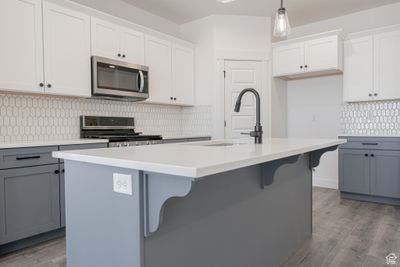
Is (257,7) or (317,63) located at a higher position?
(257,7)

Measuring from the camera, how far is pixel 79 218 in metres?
1.35

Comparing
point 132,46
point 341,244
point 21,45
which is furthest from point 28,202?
point 341,244

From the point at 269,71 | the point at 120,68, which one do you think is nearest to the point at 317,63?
the point at 269,71

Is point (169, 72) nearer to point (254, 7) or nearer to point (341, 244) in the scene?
point (254, 7)

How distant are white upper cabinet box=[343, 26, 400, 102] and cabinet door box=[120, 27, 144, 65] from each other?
114 inches

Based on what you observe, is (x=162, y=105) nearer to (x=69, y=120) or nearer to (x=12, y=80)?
(x=69, y=120)

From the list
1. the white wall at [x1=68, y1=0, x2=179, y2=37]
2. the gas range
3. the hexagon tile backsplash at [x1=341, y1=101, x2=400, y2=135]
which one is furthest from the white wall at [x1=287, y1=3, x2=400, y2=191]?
the gas range

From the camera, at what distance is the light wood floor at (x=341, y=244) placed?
2.20 metres

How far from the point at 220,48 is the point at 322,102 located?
189 centimetres

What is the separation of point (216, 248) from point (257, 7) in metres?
3.62

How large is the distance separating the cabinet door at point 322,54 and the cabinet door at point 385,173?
1.34m

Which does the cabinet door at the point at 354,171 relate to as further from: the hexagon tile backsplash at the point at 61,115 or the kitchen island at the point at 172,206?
the kitchen island at the point at 172,206

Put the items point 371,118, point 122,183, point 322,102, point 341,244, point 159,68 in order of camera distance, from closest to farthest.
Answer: point 122,183 → point 341,244 → point 159,68 → point 371,118 → point 322,102

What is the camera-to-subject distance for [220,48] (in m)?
4.34
